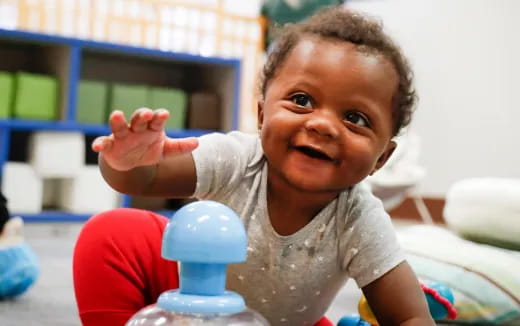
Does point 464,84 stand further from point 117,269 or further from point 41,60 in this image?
point 117,269

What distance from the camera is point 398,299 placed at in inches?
27.8

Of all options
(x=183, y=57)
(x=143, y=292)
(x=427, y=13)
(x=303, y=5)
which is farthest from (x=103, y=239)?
(x=427, y=13)

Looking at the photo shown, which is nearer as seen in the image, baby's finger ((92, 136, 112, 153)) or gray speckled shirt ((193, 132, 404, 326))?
baby's finger ((92, 136, 112, 153))

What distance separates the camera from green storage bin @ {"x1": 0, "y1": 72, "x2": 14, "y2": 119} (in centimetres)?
225

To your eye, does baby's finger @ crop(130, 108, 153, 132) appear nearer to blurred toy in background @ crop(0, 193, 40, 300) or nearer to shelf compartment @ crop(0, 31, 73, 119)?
blurred toy in background @ crop(0, 193, 40, 300)

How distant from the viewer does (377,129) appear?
676 mm

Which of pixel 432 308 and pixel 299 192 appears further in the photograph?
pixel 432 308

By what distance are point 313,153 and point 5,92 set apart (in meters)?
1.86

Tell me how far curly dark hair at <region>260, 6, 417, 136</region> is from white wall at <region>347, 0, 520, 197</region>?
2.49 m

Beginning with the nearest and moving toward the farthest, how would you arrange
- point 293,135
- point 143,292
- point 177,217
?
point 177,217, point 293,135, point 143,292

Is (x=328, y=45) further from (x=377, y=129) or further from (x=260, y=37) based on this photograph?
(x=260, y=37)

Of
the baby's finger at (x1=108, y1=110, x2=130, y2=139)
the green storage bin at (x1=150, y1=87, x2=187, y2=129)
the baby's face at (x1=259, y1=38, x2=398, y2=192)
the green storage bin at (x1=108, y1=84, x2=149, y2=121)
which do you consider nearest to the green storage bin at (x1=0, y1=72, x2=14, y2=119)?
the green storage bin at (x1=108, y1=84, x2=149, y2=121)

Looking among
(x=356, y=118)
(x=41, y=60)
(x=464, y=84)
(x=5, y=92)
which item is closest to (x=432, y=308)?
(x=356, y=118)

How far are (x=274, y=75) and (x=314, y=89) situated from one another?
8 centimetres
